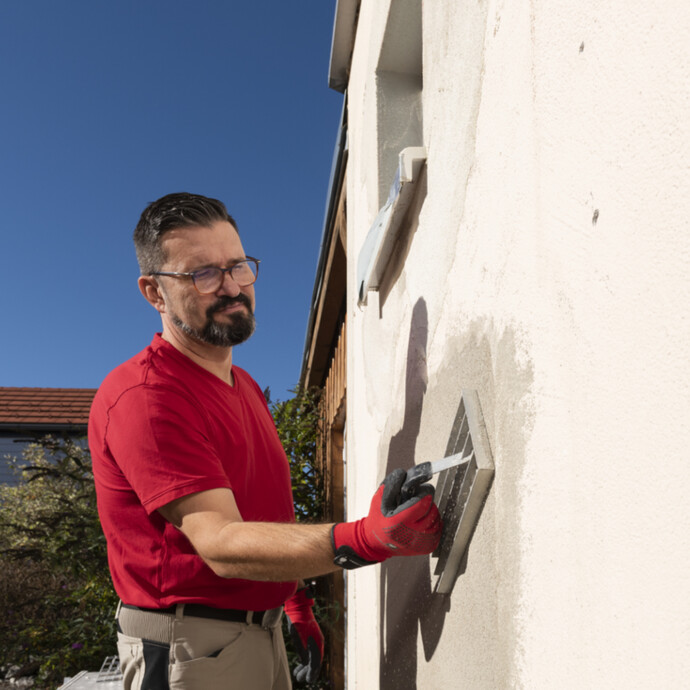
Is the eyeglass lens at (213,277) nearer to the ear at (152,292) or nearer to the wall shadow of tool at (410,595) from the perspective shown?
the ear at (152,292)

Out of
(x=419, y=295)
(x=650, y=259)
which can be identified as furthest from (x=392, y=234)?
(x=650, y=259)

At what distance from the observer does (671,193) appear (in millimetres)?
604

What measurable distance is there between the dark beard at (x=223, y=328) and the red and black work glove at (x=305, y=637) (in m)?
1.03

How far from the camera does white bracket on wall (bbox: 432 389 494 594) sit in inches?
43.5

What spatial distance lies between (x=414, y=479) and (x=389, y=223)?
2.70 ft

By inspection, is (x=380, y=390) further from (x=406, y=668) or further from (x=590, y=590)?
(x=590, y=590)

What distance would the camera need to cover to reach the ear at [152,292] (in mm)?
2100

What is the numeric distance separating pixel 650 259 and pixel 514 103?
50cm

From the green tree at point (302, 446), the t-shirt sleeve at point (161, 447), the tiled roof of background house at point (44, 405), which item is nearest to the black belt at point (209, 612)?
the t-shirt sleeve at point (161, 447)

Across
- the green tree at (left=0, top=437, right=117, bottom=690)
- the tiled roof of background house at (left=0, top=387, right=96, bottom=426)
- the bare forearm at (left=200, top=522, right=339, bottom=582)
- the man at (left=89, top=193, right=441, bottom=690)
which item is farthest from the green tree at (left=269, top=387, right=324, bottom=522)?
the tiled roof of background house at (left=0, top=387, right=96, bottom=426)

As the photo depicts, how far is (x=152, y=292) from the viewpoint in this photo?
212 cm

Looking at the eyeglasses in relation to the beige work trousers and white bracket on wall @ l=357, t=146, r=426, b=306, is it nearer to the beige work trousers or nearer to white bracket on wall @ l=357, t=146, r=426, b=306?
white bracket on wall @ l=357, t=146, r=426, b=306

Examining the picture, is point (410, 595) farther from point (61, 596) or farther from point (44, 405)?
point (44, 405)

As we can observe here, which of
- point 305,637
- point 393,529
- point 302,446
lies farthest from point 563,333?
point 302,446
